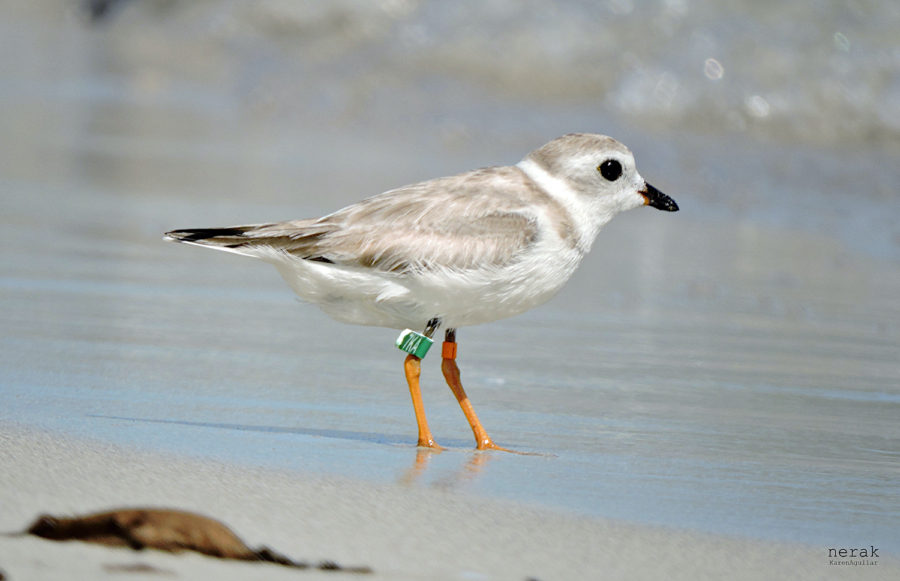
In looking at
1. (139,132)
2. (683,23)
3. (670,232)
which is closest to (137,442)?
(670,232)

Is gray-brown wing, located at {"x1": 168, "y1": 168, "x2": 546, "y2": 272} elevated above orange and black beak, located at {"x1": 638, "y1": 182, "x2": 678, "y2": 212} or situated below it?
below

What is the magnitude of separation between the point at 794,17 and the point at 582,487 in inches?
456

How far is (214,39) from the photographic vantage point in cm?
1852

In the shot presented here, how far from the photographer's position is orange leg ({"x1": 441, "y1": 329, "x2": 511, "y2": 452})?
15.0 ft

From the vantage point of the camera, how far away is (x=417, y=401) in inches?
183

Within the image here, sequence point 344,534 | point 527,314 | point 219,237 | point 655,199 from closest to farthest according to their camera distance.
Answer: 1. point 344,534
2. point 219,237
3. point 655,199
4. point 527,314

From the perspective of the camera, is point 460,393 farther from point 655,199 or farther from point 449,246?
point 655,199

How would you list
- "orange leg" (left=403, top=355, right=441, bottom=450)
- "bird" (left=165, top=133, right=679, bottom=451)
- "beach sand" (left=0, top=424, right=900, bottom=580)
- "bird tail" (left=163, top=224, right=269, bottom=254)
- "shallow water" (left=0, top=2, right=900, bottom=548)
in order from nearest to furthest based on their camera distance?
"beach sand" (left=0, top=424, right=900, bottom=580)
"shallow water" (left=0, top=2, right=900, bottom=548)
"orange leg" (left=403, top=355, right=441, bottom=450)
"bird" (left=165, top=133, right=679, bottom=451)
"bird tail" (left=163, top=224, right=269, bottom=254)

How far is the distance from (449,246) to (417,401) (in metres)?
0.54

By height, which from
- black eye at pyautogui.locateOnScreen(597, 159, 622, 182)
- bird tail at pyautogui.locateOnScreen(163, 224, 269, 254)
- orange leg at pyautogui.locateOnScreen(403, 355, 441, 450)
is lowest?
orange leg at pyautogui.locateOnScreen(403, 355, 441, 450)

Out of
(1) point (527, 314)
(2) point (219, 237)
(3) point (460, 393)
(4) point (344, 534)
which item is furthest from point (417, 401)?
(1) point (527, 314)

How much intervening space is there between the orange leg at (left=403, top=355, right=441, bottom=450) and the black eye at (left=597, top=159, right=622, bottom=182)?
99 cm

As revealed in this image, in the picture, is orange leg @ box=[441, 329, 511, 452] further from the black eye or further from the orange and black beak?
the orange and black beak

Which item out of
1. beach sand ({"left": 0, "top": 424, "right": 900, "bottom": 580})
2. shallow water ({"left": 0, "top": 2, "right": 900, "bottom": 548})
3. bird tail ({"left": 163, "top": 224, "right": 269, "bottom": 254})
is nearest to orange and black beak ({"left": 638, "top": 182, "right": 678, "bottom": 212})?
shallow water ({"left": 0, "top": 2, "right": 900, "bottom": 548})
